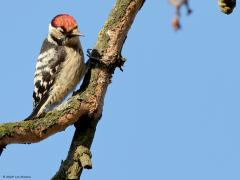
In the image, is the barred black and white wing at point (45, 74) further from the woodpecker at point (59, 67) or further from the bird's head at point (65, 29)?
the bird's head at point (65, 29)

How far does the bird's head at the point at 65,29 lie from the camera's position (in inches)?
201

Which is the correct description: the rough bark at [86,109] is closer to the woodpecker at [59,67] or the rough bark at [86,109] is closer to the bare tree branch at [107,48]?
the bare tree branch at [107,48]

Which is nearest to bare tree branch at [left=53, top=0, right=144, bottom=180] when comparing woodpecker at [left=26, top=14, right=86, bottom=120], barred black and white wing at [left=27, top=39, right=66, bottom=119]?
woodpecker at [left=26, top=14, right=86, bottom=120]

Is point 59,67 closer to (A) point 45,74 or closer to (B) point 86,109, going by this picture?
(A) point 45,74

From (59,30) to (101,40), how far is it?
4.62 ft

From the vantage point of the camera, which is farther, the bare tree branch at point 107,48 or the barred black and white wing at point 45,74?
the barred black and white wing at point 45,74

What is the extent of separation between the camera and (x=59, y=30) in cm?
523

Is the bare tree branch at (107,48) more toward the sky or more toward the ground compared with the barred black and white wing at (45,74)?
more toward the ground

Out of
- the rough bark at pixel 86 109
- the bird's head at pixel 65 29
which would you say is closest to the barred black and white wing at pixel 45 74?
the bird's head at pixel 65 29

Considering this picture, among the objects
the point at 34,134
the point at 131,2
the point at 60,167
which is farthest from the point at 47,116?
→ the point at 131,2

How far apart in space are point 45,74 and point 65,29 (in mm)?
638

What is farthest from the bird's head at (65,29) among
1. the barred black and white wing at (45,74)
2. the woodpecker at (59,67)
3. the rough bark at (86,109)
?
the rough bark at (86,109)

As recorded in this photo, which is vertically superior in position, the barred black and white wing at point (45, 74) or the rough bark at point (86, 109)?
the barred black and white wing at point (45, 74)

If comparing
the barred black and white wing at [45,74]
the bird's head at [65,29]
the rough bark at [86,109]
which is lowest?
the rough bark at [86,109]
